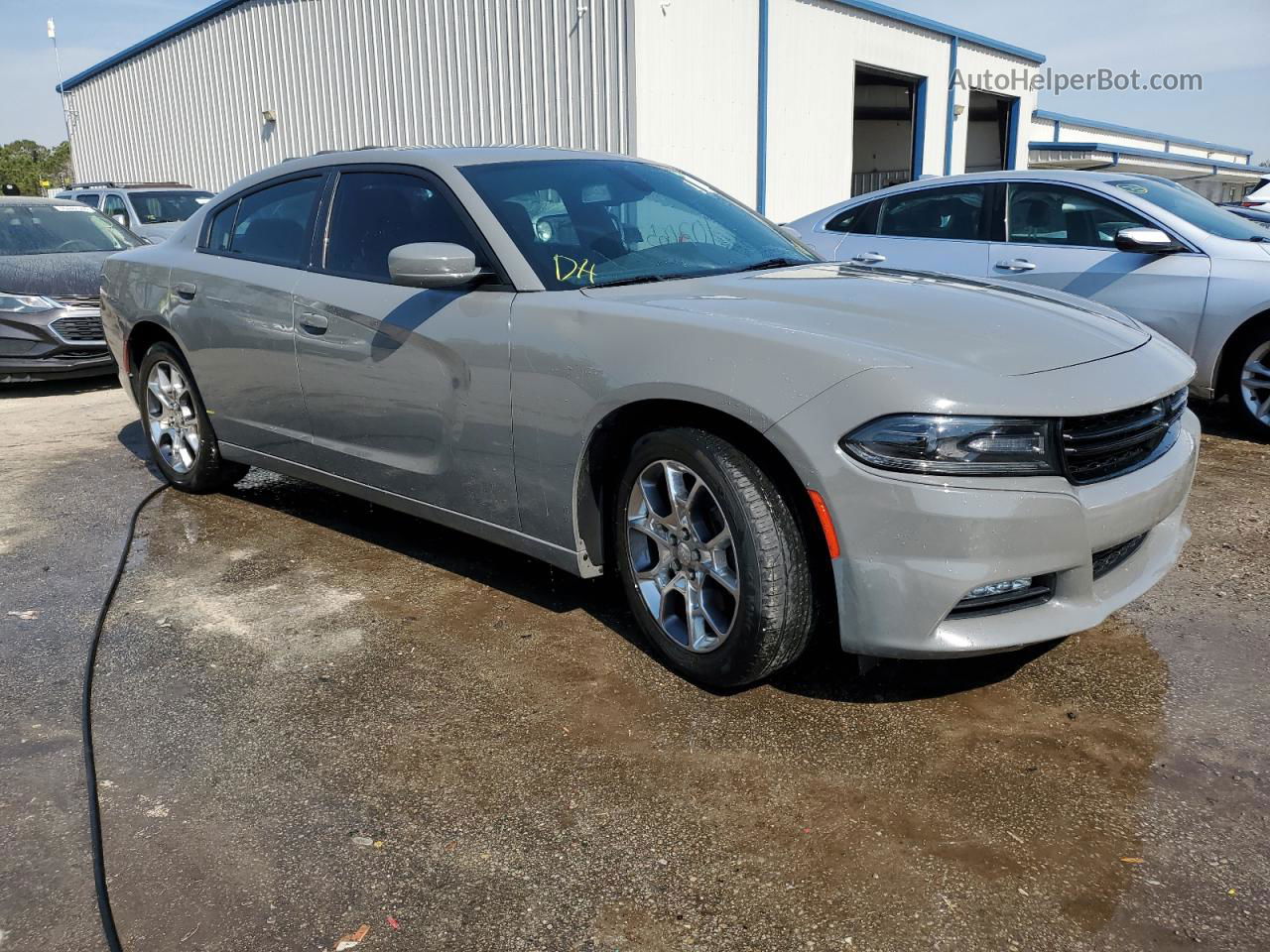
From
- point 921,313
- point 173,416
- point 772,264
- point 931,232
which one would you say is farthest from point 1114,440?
point 931,232

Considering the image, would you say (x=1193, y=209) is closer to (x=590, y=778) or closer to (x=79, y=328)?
(x=590, y=778)

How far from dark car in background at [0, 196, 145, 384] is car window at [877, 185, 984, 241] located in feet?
20.3

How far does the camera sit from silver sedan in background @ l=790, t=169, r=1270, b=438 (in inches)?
231

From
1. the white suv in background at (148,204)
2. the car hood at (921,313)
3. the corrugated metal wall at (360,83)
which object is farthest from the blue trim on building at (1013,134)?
the car hood at (921,313)

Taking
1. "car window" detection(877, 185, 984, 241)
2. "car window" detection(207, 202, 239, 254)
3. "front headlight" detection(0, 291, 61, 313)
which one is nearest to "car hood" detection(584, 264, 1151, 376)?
"car window" detection(207, 202, 239, 254)

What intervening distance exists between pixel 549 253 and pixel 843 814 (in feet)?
6.67

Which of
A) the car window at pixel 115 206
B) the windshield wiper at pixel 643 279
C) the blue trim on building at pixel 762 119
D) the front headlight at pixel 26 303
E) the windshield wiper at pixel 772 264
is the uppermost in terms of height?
the blue trim on building at pixel 762 119

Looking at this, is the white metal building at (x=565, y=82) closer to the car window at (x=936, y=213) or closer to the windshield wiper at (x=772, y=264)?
the car window at (x=936, y=213)

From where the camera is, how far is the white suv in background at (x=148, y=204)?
13961 millimetres

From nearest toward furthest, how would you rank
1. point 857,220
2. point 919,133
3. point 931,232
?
point 931,232 → point 857,220 → point 919,133

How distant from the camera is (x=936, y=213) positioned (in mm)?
6996

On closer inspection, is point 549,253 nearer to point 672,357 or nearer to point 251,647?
point 672,357

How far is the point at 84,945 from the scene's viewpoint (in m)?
2.16

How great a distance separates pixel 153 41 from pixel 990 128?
61.2 feet
